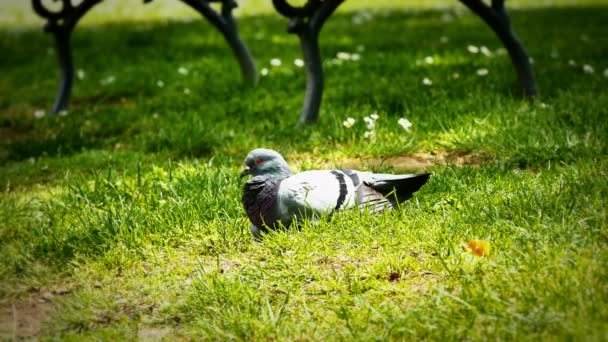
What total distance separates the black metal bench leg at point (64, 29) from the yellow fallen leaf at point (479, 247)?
4504 millimetres

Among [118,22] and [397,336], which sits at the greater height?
[397,336]

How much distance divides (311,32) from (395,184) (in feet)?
6.65

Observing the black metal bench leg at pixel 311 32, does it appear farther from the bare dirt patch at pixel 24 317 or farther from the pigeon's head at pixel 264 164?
the bare dirt patch at pixel 24 317

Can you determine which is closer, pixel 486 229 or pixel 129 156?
pixel 486 229

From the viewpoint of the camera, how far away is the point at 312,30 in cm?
470

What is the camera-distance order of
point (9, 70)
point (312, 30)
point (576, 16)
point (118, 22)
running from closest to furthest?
point (312, 30), point (9, 70), point (576, 16), point (118, 22)

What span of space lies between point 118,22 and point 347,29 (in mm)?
4872

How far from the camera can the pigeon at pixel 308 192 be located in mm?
2896

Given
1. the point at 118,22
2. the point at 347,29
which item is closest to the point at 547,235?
the point at 347,29

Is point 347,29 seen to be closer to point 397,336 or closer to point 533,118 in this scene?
point 533,118

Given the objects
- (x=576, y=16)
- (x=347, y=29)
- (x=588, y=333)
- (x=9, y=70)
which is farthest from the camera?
(x=576, y=16)

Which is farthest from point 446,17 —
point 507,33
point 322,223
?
point 322,223

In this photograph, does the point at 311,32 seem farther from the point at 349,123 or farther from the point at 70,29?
the point at 70,29

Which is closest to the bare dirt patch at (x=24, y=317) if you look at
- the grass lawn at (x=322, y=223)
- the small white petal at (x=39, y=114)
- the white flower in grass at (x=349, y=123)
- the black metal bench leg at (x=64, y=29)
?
the grass lawn at (x=322, y=223)
